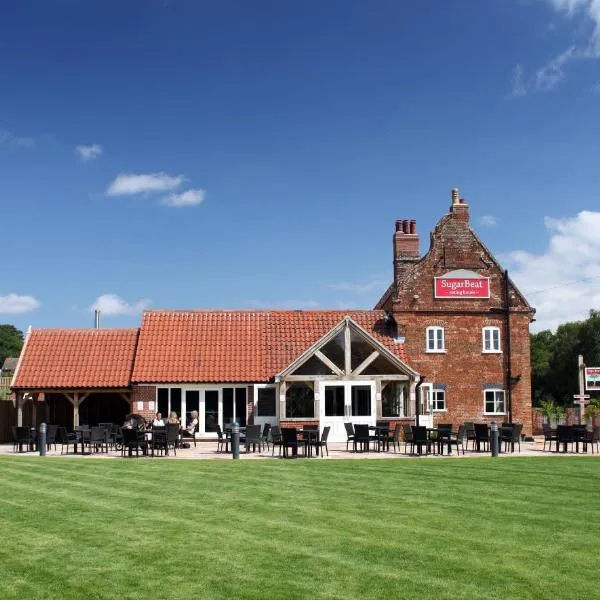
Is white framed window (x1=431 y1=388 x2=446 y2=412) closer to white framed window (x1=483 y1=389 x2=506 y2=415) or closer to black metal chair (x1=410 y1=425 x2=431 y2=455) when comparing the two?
white framed window (x1=483 y1=389 x2=506 y2=415)

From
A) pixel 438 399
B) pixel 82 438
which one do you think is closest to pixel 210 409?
pixel 82 438

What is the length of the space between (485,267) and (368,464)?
1709cm

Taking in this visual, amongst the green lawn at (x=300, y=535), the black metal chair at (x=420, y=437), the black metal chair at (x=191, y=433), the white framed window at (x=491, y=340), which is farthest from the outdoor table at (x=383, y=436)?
the white framed window at (x=491, y=340)

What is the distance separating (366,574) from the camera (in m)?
8.91

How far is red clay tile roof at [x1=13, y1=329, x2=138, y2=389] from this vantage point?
108 feet

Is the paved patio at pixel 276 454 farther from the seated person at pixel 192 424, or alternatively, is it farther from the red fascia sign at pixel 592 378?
the red fascia sign at pixel 592 378

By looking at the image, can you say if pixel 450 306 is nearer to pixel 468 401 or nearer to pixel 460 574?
pixel 468 401

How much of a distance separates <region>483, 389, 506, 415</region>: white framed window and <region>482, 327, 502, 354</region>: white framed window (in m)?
1.73

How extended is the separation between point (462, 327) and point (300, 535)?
1001 inches

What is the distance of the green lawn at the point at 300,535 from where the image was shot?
27.9ft

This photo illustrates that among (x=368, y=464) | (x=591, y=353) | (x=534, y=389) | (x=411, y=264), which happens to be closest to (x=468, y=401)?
(x=411, y=264)

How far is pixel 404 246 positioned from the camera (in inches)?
1470

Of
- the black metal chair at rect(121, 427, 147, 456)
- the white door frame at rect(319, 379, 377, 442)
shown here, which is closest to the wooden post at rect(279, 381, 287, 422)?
the white door frame at rect(319, 379, 377, 442)

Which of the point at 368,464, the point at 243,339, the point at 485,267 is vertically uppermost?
the point at 485,267
